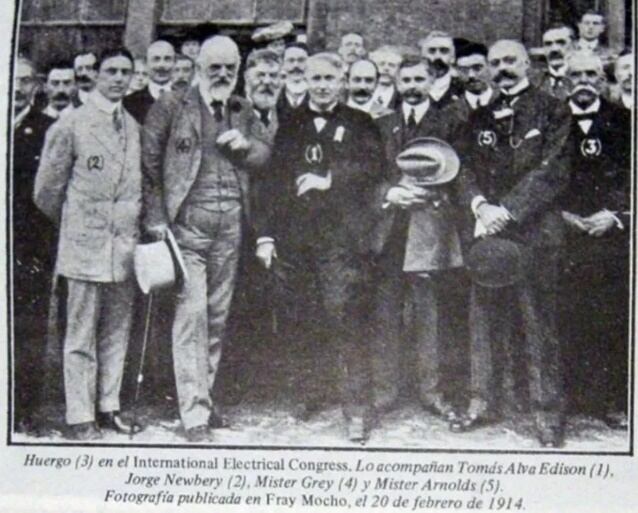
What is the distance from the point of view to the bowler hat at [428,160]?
4832mm

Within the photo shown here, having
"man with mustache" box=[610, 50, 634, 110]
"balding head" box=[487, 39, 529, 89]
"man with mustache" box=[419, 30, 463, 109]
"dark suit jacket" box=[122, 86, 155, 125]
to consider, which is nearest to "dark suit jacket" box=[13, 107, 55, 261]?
"dark suit jacket" box=[122, 86, 155, 125]

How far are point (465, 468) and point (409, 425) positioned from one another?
0.30 m

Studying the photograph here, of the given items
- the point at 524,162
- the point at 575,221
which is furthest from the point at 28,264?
the point at 575,221

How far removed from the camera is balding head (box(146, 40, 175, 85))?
4.92 m

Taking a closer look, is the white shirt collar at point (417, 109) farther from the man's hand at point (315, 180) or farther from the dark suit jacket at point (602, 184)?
the dark suit jacket at point (602, 184)

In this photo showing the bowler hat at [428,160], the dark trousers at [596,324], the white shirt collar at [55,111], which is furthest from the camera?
the white shirt collar at [55,111]

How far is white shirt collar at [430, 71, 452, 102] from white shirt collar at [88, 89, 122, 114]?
1.39 metres

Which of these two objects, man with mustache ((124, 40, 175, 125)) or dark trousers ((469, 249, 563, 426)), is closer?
dark trousers ((469, 249, 563, 426))

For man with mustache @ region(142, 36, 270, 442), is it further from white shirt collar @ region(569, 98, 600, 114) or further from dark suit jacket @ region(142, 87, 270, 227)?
white shirt collar @ region(569, 98, 600, 114)

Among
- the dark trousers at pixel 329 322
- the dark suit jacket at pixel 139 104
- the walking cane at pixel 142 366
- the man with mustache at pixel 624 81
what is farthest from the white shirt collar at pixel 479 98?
the walking cane at pixel 142 366

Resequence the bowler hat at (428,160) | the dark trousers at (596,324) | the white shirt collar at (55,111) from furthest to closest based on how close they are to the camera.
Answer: the white shirt collar at (55,111) → the bowler hat at (428,160) → the dark trousers at (596,324)

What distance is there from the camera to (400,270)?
4.82 meters

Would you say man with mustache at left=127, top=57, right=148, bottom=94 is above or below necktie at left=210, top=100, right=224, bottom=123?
above

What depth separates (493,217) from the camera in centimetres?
479
